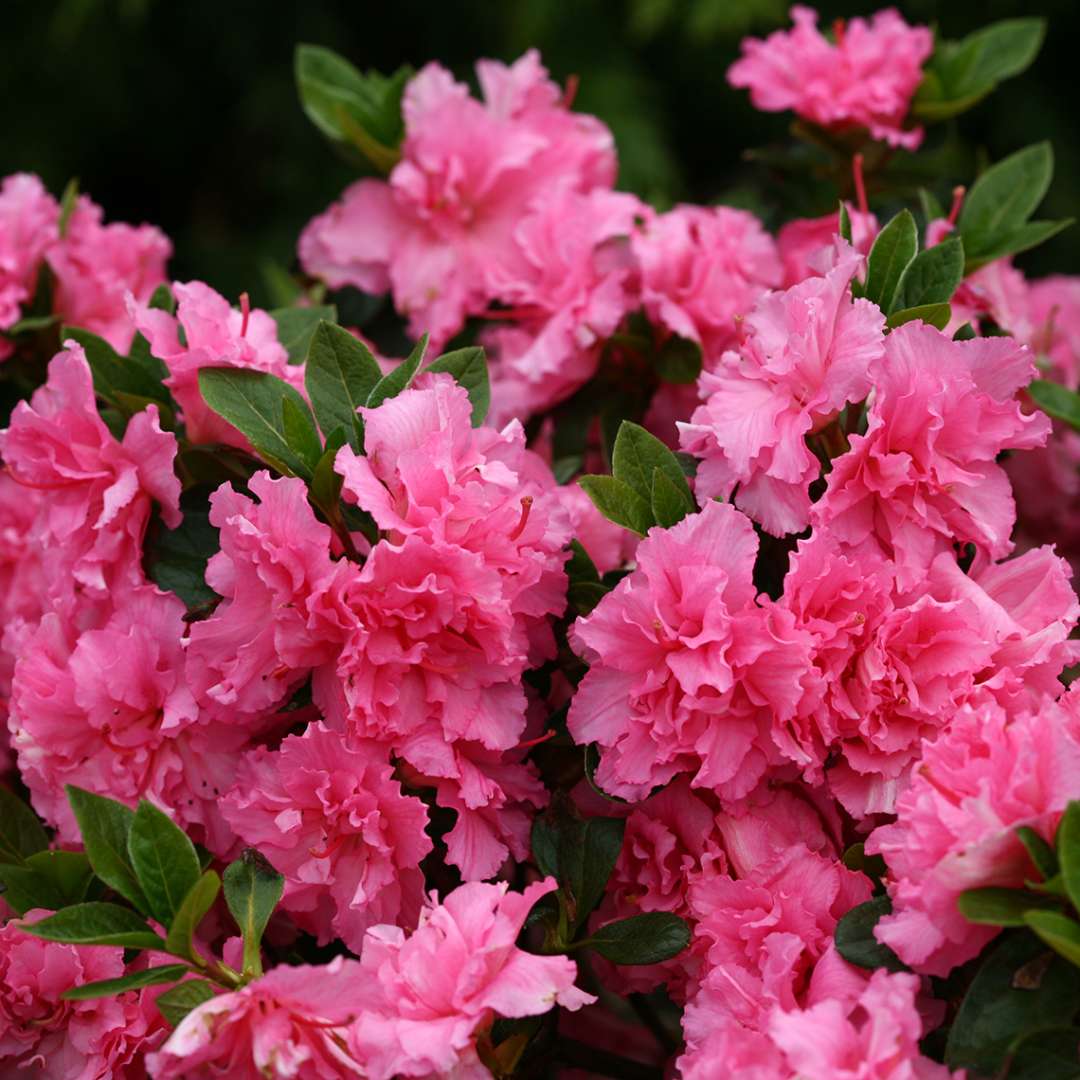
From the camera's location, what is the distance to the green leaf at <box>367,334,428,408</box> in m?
0.81

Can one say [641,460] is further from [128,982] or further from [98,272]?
[98,272]

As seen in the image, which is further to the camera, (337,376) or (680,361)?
(680,361)

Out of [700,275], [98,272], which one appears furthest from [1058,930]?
[98,272]

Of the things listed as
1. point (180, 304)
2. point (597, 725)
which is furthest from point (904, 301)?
point (180, 304)

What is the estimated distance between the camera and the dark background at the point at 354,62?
2273 mm

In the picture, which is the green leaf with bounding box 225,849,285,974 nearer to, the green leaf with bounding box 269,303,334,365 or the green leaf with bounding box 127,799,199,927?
the green leaf with bounding box 127,799,199,927

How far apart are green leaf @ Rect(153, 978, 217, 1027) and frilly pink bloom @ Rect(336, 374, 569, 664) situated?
0.77 ft

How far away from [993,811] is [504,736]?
9.9 inches

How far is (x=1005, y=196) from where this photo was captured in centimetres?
108

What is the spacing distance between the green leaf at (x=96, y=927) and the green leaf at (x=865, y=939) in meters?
0.33

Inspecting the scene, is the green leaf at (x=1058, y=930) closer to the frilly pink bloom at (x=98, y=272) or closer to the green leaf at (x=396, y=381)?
the green leaf at (x=396, y=381)

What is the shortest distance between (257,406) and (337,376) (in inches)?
1.9

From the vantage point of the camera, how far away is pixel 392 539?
0.75 meters

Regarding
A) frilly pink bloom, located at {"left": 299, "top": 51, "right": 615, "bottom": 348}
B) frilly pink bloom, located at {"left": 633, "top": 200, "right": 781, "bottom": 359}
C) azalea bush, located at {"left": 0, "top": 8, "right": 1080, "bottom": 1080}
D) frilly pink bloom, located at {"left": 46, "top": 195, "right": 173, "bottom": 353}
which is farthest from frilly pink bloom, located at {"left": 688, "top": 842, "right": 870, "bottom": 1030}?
frilly pink bloom, located at {"left": 46, "top": 195, "right": 173, "bottom": 353}
